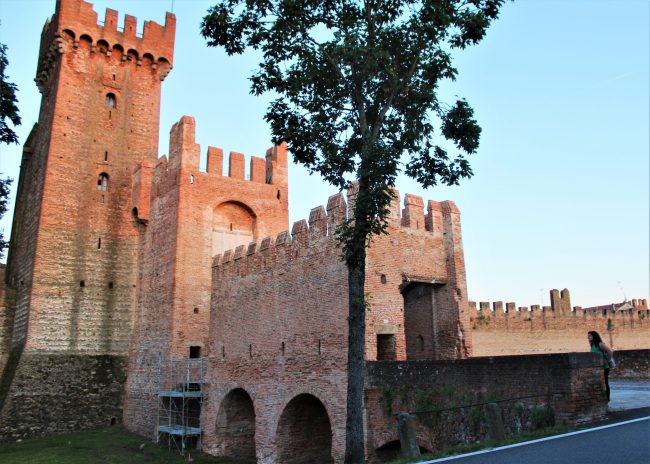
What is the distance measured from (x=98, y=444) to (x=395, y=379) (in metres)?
13.2

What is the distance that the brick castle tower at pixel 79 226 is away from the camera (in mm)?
23297

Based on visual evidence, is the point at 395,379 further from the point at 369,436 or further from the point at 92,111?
the point at 92,111

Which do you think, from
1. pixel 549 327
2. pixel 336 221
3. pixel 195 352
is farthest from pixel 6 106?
pixel 549 327

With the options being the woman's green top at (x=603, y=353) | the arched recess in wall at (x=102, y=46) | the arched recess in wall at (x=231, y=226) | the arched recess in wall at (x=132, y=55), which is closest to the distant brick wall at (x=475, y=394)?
the woman's green top at (x=603, y=353)

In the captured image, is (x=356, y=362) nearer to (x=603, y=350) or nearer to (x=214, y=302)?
(x=603, y=350)

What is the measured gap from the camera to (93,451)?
19.8m

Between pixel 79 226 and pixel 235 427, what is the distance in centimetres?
1217

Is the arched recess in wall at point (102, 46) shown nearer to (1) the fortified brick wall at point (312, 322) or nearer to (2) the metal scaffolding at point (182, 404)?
(1) the fortified brick wall at point (312, 322)

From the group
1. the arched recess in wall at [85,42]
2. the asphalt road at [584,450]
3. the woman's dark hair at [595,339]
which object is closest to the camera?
the asphalt road at [584,450]

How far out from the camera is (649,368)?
15.0 meters

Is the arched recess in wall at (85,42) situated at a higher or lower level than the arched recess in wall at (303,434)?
higher

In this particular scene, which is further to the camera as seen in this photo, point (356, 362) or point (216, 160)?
point (216, 160)

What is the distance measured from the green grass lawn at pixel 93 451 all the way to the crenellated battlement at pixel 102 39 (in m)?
16.8

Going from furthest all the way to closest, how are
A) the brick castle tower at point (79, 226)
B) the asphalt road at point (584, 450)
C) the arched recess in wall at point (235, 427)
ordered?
the brick castle tower at point (79, 226) → the arched recess in wall at point (235, 427) → the asphalt road at point (584, 450)
